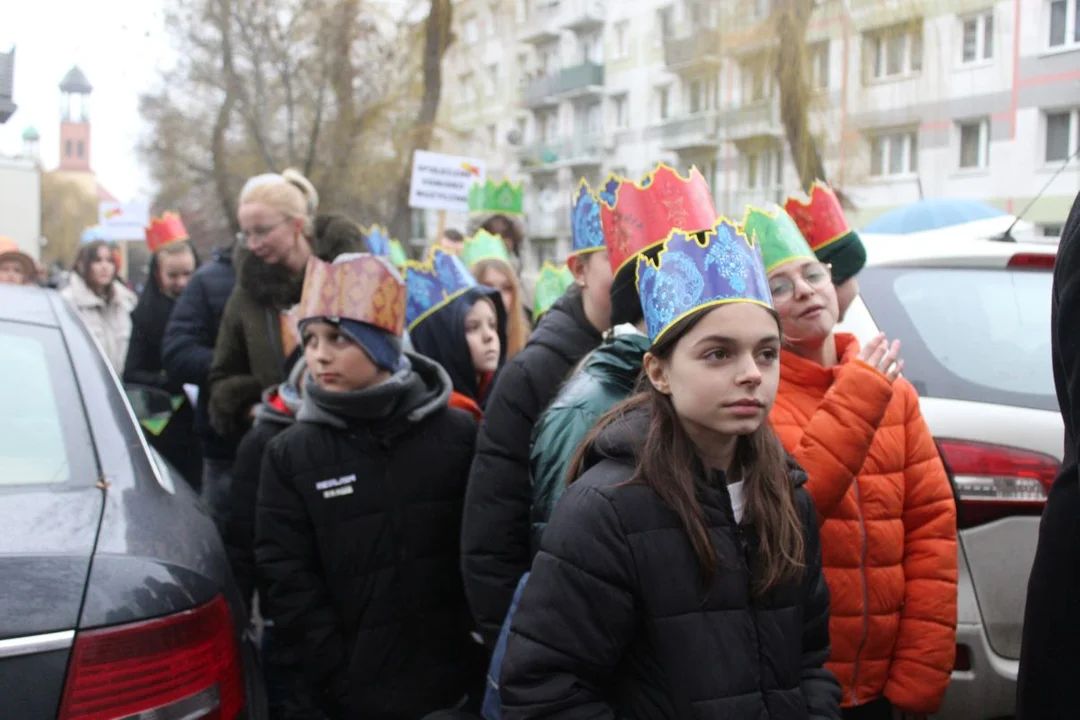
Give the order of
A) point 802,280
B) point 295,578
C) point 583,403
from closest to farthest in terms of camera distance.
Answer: point 583,403 → point 802,280 → point 295,578

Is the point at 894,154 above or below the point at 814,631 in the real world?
above

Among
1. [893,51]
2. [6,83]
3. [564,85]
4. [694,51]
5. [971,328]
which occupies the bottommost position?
[971,328]

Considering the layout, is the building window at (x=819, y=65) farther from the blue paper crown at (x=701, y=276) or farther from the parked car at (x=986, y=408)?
the blue paper crown at (x=701, y=276)

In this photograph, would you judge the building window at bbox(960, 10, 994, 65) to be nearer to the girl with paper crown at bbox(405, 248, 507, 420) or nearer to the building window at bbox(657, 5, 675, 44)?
the girl with paper crown at bbox(405, 248, 507, 420)

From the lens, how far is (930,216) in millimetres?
9219

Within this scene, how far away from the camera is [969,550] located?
321cm

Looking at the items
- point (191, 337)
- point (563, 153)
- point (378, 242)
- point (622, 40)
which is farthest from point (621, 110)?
point (191, 337)

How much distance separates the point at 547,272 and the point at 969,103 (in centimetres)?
1294

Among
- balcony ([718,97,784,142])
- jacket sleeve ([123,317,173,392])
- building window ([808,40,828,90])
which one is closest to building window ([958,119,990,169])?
balcony ([718,97,784,142])

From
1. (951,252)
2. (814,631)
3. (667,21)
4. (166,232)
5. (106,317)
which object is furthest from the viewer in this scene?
(667,21)

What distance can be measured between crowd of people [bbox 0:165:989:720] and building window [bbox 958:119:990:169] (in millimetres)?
15496

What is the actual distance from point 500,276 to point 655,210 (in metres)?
3.04

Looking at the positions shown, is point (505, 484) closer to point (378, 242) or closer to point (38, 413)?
point (38, 413)

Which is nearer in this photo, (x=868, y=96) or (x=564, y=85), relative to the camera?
(x=868, y=96)
